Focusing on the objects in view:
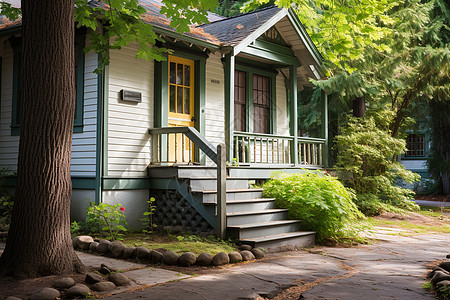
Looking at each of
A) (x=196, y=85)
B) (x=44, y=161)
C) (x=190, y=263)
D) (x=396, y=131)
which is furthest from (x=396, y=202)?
(x=44, y=161)

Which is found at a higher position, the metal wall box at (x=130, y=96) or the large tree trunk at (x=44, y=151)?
the metal wall box at (x=130, y=96)

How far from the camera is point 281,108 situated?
46.5 ft

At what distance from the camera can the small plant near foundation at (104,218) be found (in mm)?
8414

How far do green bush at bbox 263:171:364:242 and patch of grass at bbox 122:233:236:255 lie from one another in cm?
200

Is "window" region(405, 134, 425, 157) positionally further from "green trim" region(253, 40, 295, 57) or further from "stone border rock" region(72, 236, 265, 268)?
"stone border rock" region(72, 236, 265, 268)

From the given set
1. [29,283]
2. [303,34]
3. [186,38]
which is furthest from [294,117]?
[29,283]

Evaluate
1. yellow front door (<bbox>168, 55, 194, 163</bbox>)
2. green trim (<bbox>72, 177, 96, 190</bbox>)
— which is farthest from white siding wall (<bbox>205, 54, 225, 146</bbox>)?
green trim (<bbox>72, 177, 96, 190</bbox>)

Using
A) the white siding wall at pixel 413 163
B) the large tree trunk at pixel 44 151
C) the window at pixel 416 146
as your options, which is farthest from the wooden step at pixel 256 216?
the window at pixel 416 146

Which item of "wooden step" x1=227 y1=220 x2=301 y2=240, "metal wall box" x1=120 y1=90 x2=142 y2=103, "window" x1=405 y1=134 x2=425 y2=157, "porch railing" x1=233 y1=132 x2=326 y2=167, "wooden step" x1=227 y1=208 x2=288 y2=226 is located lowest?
"wooden step" x1=227 y1=220 x2=301 y2=240

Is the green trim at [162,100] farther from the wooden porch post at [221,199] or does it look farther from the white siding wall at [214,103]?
the wooden porch post at [221,199]

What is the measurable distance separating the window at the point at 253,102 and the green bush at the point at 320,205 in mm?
3506

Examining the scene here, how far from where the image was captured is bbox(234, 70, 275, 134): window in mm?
12781

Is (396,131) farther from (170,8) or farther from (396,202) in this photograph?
(170,8)

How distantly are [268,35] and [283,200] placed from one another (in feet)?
16.1
